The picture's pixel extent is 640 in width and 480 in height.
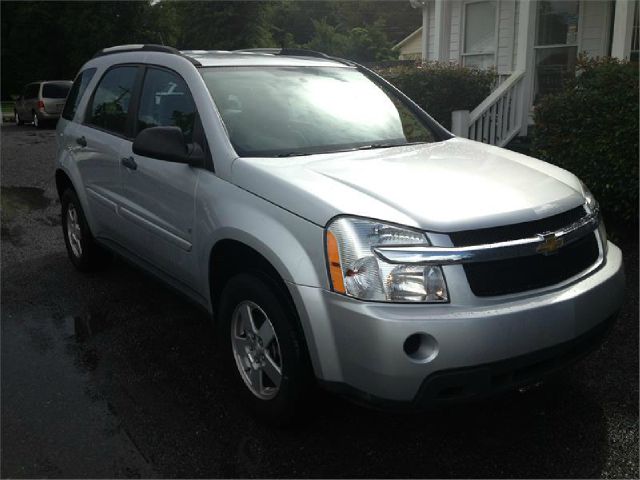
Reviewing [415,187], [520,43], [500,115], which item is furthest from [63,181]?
[520,43]

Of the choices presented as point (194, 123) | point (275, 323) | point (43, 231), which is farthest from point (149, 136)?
point (43, 231)

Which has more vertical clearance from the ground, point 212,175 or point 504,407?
point 212,175

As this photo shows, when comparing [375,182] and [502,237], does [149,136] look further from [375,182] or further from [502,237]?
[502,237]

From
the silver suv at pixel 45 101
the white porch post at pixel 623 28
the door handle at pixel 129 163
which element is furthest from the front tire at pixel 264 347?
the silver suv at pixel 45 101

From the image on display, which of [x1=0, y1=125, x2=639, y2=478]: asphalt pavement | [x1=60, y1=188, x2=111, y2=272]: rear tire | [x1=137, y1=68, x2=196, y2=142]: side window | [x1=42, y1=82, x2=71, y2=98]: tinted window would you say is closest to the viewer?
[x1=0, y1=125, x2=639, y2=478]: asphalt pavement

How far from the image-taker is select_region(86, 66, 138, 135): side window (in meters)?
4.84

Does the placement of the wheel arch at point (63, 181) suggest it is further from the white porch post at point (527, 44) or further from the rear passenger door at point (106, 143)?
the white porch post at point (527, 44)

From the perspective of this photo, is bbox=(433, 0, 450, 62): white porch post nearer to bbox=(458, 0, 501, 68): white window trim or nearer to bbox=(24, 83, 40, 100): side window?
bbox=(458, 0, 501, 68): white window trim

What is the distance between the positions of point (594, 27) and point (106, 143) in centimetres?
924

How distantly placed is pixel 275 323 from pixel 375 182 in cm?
82

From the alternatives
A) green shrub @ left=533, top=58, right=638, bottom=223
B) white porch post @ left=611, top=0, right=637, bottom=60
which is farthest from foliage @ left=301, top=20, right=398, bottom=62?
green shrub @ left=533, top=58, right=638, bottom=223

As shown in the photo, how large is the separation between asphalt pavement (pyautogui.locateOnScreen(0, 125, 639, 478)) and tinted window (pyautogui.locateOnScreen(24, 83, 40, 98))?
2345 cm

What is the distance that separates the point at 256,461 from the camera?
3.12 m

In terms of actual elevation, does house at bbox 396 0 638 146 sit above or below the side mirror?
above
